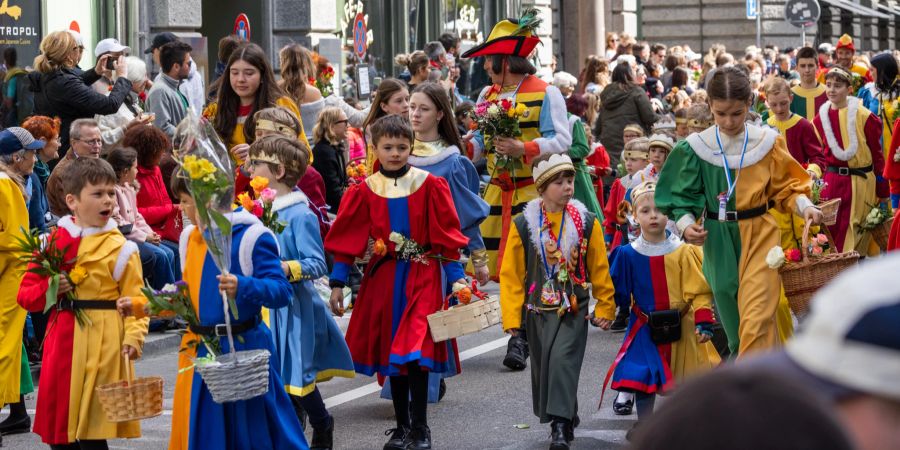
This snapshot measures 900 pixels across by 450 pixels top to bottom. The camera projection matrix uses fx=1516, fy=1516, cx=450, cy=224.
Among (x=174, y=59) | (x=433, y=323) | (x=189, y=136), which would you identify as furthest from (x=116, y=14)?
(x=189, y=136)

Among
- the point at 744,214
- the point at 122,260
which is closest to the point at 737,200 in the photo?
the point at 744,214

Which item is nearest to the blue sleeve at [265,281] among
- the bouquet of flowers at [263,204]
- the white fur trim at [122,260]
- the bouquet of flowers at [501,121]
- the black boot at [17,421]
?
the bouquet of flowers at [263,204]

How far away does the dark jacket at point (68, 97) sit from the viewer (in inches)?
438

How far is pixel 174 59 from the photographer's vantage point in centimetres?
1230

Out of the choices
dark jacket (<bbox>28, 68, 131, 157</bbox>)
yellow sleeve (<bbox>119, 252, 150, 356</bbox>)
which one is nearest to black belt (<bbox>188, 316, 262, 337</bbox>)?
yellow sleeve (<bbox>119, 252, 150, 356</bbox>)

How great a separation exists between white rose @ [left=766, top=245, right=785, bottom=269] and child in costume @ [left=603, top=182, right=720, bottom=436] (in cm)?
Answer: 42

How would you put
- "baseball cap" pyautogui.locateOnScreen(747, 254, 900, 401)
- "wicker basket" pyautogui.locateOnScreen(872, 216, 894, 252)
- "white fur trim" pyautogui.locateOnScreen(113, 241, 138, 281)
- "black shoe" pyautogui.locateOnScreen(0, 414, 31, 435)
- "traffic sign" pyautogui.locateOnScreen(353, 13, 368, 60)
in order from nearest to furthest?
"baseball cap" pyautogui.locateOnScreen(747, 254, 900, 401), "white fur trim" pyautogui.locateOnScreen(113, 241, 138, 281), "black shoe" pyautogui.locateOnScreen(0, 414, 31, 435), "wicker basket" pyautogui.locateOnScreen(872, 216, 894, 252), "traffic sign" pyautogui.locateOnScreen(353, 13, 368, 60)

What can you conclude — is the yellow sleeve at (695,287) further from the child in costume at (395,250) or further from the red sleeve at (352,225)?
the red sleeve at (352,225)

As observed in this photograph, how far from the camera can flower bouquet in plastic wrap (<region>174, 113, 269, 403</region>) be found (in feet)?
18.2

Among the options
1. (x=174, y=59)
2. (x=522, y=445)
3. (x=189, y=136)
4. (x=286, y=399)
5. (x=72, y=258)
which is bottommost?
(x=522, y=445)

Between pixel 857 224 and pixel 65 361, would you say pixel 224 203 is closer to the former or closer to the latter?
pixel 65 361

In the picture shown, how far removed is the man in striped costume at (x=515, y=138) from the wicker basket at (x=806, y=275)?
238 cm

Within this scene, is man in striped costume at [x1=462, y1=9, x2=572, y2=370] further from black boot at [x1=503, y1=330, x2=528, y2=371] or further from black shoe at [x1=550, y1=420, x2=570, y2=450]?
black shoe at [x1=550, y1=420, x2=570, y2=450]

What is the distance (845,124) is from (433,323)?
668 centimetres
